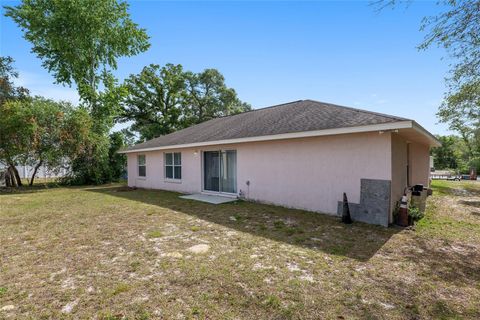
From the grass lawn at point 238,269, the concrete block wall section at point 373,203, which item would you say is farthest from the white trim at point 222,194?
the concrete block wall section at point 373,203

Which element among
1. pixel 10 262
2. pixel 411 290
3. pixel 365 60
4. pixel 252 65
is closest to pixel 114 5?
pixel 252 65

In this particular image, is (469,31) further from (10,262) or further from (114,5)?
(114,5)

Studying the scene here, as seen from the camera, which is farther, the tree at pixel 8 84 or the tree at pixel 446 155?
the tree at pixel 446 155

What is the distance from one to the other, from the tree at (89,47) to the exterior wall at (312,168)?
12.2 metres

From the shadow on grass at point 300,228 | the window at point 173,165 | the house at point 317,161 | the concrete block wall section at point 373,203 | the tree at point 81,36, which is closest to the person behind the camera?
the shadow on grass at point 300,228

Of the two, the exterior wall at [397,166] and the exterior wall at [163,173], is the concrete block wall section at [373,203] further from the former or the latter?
the exterior wall at [163,173]

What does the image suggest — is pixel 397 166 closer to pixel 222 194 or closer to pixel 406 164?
pixel 406 164

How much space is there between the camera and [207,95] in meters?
29.2

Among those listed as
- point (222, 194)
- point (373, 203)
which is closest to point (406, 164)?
point (373, 203)

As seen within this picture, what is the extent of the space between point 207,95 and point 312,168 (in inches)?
947

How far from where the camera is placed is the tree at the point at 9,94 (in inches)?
546

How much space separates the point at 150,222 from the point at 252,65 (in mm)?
10623

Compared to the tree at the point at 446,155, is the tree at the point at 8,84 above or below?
above

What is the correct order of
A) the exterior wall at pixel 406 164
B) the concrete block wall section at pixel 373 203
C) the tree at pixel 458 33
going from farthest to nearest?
the exterior wall at pixel 406 164 → the concrete block wall section at pixel 373 203 → the tree at pixel 458 33
